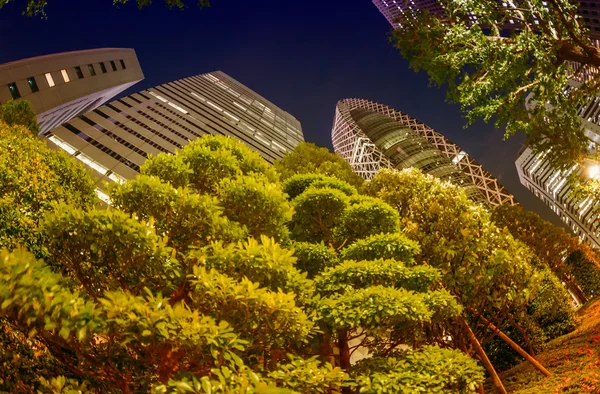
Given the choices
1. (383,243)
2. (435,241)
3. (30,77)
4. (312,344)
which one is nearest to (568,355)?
(435,241)

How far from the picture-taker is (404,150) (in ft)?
287

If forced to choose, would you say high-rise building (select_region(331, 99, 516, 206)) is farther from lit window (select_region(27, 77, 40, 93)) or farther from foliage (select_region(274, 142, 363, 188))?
lit window (select_region(27, 77, 40, 93))

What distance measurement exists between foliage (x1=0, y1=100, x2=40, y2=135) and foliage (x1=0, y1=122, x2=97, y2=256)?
290 inches

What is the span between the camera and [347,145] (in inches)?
3489

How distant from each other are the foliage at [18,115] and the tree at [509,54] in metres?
15.3

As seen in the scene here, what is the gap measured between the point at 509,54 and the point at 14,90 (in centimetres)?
2510

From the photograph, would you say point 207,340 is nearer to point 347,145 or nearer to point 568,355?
point 568,355

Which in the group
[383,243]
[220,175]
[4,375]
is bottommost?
[4,375]

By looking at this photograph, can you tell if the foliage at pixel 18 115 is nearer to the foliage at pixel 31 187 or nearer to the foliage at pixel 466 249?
the foliage at pixel 31 187

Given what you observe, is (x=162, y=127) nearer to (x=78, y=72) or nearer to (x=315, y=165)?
(x=78, y=72)

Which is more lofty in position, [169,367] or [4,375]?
[169,367]

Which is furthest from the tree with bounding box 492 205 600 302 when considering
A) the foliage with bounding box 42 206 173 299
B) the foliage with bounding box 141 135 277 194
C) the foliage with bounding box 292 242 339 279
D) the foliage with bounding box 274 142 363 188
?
the foliage with bounding box 42 206 173 299

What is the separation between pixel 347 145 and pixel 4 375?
86549 millimetres

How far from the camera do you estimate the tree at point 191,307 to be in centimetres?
405
